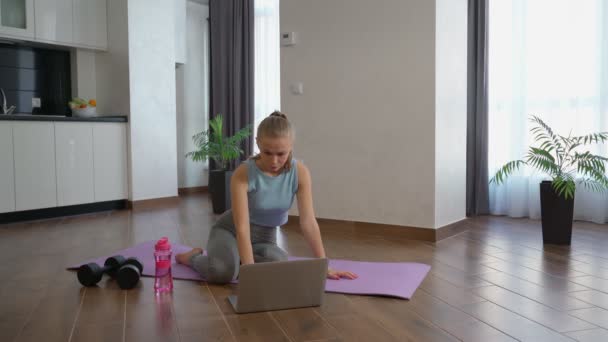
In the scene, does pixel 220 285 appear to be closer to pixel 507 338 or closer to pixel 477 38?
pixel 507 338

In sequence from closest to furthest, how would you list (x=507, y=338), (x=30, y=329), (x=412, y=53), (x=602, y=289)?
(x=507, y=338), (x=30, y=329), (x=602, y=289), (x=412, y=53)

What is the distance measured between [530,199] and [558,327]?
270cm

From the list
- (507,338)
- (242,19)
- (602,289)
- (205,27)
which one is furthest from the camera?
(205,27)

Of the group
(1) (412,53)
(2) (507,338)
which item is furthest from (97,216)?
(2) (507,338)

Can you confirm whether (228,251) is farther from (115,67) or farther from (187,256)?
(115,67)

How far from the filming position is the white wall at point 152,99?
5.08 m

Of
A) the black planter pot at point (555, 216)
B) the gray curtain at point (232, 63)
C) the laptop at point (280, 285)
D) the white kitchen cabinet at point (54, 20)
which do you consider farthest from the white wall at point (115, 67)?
the black planter pot at point (555, 216)

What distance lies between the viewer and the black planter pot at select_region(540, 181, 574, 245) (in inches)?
129

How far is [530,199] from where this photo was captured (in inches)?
170

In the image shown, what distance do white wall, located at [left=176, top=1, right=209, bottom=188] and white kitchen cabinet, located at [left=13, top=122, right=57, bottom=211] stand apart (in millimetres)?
1896

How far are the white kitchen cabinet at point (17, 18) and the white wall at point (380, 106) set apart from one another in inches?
92.7

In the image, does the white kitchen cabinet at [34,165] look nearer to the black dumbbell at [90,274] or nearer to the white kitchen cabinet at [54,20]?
the white kitchen cabinet at [54,20]

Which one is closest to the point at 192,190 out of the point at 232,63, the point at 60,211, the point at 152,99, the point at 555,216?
the point at 152,99

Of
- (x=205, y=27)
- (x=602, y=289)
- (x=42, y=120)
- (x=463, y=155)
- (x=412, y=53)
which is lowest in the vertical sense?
(x=602, y=289)
